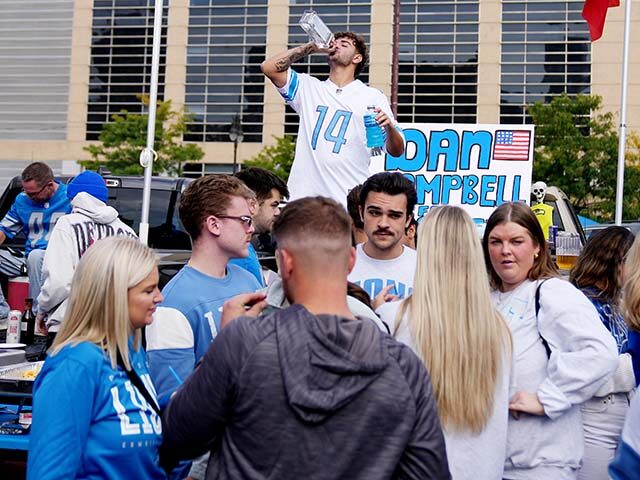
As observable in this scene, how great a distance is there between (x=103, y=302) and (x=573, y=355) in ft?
5.77

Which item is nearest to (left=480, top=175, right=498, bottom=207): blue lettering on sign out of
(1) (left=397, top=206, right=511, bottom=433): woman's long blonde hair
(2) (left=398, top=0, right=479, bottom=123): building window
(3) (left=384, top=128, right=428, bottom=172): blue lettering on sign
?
(3) (left=384, top=128, right=428, bottom=172): blue lettering on sign

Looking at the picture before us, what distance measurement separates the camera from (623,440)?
7.68 feet

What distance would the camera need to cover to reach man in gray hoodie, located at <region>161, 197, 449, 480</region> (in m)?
2.20

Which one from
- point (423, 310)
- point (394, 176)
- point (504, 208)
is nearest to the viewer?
point (423, 310)

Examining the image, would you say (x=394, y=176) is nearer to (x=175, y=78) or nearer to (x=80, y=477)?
(x=80, y=477)

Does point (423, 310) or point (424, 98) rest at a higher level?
point (424, 98)

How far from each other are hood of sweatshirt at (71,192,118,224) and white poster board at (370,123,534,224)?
3059mm

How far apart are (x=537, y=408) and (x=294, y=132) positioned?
146 ft

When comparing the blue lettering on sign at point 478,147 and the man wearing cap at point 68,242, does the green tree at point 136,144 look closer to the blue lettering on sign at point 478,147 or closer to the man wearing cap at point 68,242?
the blue lettering on sign at point 478,147

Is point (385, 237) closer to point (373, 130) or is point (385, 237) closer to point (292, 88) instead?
Result: point (373, 130)

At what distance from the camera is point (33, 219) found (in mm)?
8117

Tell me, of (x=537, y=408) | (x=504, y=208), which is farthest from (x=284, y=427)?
(x=504, y=208)

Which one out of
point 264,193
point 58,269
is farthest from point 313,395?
point 58,269

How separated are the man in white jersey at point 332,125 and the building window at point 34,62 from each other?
163 ft
